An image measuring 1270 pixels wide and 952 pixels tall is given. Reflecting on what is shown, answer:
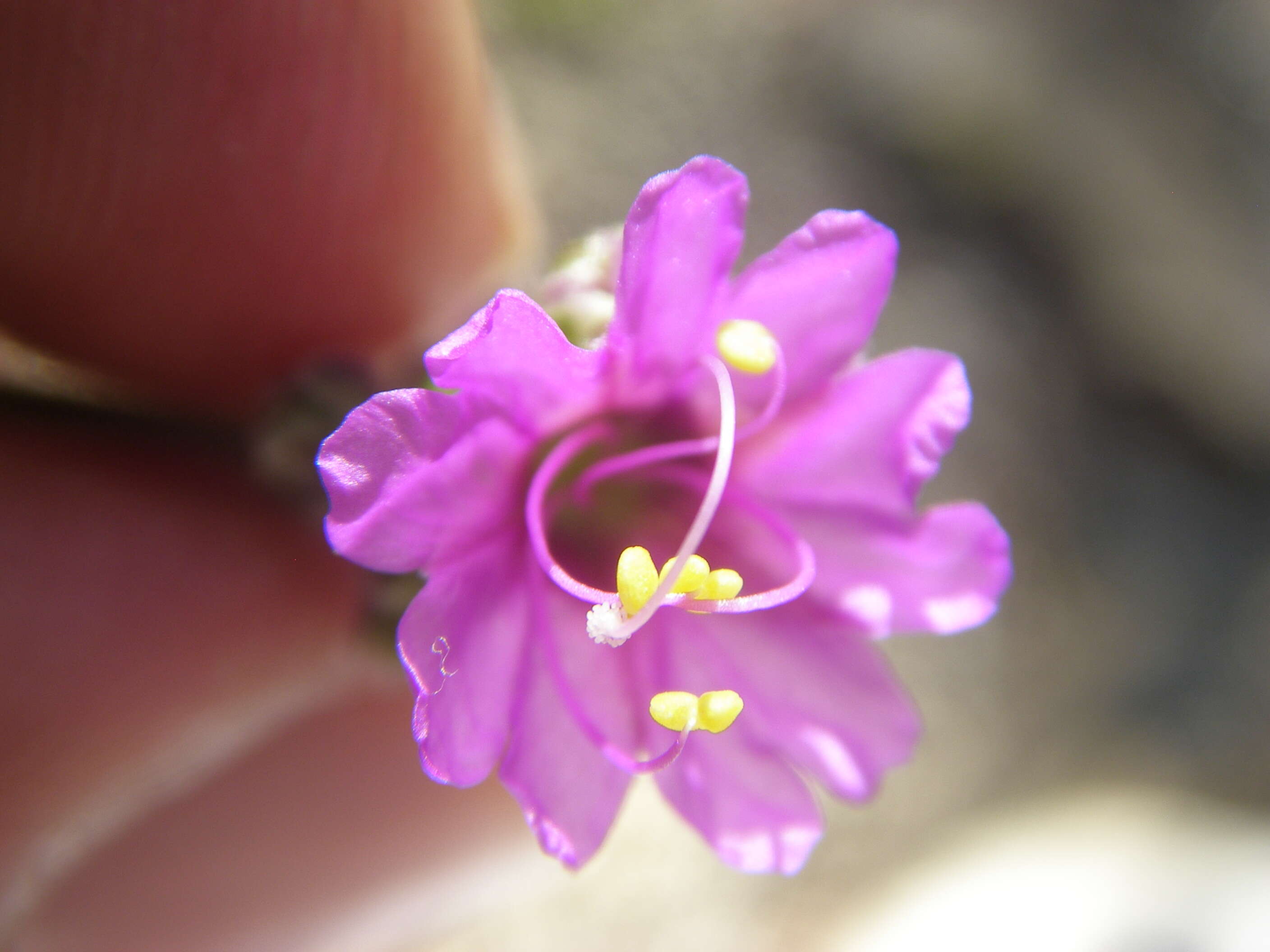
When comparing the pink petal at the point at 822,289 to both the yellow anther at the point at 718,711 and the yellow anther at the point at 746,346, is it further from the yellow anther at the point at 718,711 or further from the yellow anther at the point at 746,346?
the yellow anther at the point at 718,711

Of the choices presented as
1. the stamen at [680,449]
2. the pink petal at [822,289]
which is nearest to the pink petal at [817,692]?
the stamen at [680,449]

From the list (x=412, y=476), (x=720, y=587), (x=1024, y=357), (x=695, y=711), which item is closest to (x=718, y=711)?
(x=695, y=711)

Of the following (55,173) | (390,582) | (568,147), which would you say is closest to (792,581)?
(390,582)

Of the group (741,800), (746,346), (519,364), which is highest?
(746,346)

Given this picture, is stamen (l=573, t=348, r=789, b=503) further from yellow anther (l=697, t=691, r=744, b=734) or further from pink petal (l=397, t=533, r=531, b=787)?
yellow anther (l=697, t=691, r=744, b=734)

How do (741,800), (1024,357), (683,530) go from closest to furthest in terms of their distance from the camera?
(741,800)
(683,530)
(1024,357)

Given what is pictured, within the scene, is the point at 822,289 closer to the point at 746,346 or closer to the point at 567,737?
the point at 746,346

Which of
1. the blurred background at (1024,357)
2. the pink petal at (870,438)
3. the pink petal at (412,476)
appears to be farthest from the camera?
the blurred background at (1024,357)
